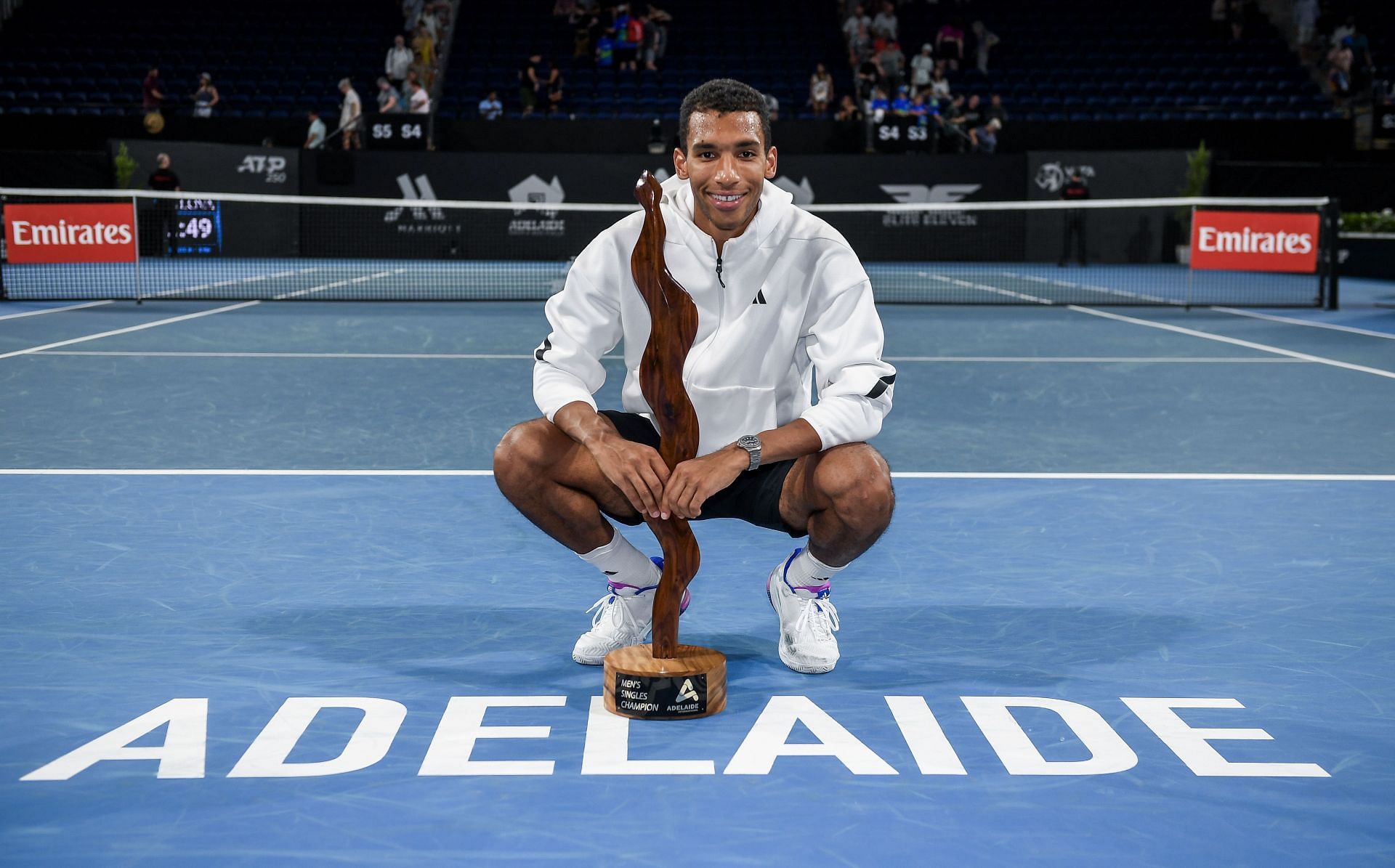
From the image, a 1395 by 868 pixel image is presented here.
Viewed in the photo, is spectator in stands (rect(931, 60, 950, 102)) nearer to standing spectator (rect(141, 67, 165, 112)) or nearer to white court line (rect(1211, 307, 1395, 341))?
white court line (rect(1211, 307, 1395, 341))

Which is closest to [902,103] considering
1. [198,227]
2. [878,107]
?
[878,107]

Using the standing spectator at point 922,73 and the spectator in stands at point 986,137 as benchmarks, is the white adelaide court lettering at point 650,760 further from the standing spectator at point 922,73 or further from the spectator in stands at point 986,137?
the standing spectator at point 922,73

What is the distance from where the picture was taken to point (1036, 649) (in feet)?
12.0

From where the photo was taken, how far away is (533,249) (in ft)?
78.0

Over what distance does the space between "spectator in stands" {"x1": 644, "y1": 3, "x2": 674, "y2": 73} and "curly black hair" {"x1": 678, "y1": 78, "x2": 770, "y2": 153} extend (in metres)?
23.5

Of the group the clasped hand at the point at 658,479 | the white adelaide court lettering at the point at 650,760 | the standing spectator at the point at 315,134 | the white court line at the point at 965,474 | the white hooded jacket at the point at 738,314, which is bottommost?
the white court line at the point at 965,474

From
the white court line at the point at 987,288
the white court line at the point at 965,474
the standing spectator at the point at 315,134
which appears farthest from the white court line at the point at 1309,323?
the standing spectator at the point at 315,134

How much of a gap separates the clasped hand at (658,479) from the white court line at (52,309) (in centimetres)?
1140

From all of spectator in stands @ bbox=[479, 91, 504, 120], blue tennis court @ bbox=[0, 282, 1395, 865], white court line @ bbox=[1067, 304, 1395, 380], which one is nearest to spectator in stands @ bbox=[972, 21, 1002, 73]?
spectator in stands @ bbox=[479, 91, 504, 120]

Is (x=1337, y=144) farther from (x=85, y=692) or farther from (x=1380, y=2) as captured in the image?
(x=85, y=692)

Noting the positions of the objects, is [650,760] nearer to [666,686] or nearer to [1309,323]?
[666,686]

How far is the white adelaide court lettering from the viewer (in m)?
2.83

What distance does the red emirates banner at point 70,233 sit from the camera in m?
14.3

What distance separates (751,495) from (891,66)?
75.5 feet
